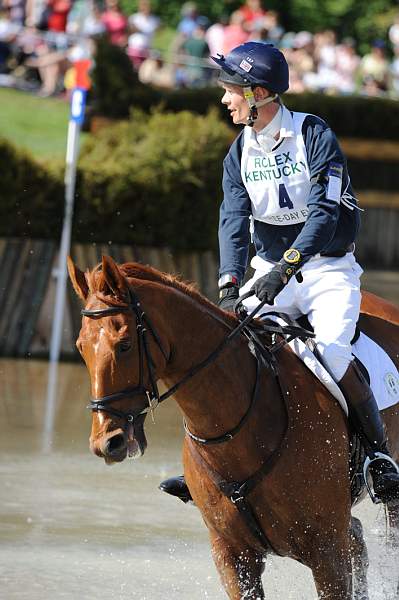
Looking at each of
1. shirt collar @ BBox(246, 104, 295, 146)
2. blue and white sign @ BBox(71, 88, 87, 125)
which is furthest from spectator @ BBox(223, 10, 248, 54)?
shirt collar @ BBox(246, 104, 295, 146)

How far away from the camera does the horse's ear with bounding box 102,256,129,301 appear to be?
4598mm

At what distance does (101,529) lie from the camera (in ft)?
24.9

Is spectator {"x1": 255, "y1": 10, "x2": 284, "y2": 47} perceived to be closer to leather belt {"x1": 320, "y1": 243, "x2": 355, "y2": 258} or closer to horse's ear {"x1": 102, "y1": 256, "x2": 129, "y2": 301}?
leather belt {"x1": 320, "y1": 243, "x2": 355, "y2": 258}

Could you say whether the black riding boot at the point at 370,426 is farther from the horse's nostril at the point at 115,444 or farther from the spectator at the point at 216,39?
the spectator at the point at 216,39

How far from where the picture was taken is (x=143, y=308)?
15.7ft

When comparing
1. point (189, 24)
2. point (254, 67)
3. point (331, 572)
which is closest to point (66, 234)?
point (254, 67)

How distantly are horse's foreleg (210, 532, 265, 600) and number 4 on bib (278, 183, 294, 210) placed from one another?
163 centimetres

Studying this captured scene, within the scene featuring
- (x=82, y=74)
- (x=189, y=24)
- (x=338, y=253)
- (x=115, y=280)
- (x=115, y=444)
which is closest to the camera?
(x=115, y=444)

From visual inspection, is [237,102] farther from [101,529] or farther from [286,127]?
[101,529]

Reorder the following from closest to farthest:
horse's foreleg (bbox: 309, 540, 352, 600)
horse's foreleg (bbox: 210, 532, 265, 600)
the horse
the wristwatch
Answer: the horse
horse's foreleg (bbox: 309, 540, 352, 600)
horse's foreleg (bbox: 210, 532, 265, 600)
the wristwatch

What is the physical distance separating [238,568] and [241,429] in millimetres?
693

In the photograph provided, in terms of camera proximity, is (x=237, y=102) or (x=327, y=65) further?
(x=327, y=65)

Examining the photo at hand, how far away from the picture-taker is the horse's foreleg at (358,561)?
5.95 metres

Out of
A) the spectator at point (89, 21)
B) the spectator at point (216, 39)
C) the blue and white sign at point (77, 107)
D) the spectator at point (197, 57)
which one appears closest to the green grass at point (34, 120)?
the spectator at point (89, 21)
